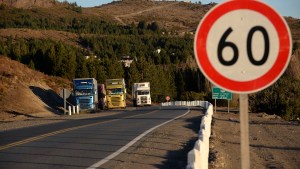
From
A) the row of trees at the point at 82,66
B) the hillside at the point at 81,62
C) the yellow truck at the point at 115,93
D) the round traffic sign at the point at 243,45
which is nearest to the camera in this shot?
the round traffic sign at the point at 243,45

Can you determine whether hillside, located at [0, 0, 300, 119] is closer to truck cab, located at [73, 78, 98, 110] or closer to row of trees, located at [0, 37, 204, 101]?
row of trees, located at [0, 37, 204, 101]

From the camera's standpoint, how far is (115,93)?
6294cm

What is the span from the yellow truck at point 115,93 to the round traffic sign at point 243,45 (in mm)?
58390

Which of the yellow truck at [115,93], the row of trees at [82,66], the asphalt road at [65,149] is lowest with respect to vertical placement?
the asphalt road at [65,149]

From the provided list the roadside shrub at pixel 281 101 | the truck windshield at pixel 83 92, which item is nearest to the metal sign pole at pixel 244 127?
the roadside shrub at pixel 281 101

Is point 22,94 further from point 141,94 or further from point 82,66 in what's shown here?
point 82,66

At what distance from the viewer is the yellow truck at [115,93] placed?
63.1 metres

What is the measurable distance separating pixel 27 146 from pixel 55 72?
71788mm

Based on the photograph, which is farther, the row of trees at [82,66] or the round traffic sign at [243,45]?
the row of trees at [82,66]

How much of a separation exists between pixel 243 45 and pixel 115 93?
58580mm

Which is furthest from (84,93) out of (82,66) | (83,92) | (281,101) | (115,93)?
(82,66)

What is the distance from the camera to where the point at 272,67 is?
453 cm

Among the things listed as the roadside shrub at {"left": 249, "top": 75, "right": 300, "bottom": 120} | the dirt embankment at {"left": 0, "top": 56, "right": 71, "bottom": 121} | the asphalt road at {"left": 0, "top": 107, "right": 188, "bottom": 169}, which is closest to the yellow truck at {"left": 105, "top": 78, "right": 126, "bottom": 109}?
the dirt embankment at {"left": 0, "top": 56, "right": 71, "bottom": 121}

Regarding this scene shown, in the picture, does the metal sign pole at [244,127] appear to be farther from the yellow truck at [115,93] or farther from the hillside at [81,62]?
the yellow truck at [115,93]
